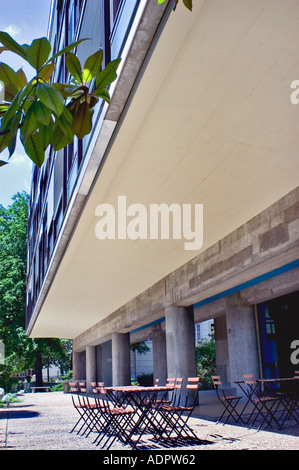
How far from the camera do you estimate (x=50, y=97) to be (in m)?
1.09

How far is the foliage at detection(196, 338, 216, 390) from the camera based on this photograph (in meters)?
25.4

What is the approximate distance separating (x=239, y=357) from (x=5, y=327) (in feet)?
58.8

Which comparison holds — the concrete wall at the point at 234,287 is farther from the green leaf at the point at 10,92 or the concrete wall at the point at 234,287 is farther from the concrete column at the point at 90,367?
the concrete column at the point at 90,367

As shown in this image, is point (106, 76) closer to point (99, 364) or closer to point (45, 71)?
point (45, 71)

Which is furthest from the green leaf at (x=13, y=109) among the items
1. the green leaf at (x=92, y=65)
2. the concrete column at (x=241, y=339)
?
the concrete column at (x=241, y=339)

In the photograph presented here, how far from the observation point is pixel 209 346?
28797mm

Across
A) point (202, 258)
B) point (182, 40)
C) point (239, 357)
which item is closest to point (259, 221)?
point (202, 258)

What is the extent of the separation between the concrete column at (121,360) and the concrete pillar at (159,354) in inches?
156

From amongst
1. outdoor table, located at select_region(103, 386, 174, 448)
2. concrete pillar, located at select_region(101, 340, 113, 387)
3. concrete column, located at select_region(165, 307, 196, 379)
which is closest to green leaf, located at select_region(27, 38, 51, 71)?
outdoor table, located at select_region(103, 386, 174, 448)

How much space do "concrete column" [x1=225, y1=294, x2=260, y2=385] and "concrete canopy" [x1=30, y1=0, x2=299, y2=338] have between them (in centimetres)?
535

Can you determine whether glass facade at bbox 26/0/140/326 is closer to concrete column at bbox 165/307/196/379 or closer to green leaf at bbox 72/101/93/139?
green leaf at bbox 72/101/93/139

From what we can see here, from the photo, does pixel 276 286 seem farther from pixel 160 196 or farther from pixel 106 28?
pixel 106 28

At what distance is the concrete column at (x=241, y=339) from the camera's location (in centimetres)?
1381

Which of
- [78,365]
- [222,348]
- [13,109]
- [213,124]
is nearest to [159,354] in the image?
[222,348]
